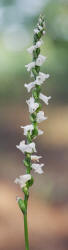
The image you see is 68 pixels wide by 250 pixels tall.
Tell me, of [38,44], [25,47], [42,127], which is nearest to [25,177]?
[38,44]

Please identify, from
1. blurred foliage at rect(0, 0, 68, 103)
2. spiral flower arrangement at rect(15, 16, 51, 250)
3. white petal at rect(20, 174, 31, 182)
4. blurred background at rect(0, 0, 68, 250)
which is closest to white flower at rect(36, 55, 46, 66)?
spiral flower arrangement at rect(15, 16, 51, 250)

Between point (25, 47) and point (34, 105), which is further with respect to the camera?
point (25, 47)

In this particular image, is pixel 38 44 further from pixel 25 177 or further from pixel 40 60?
pixel 25 177

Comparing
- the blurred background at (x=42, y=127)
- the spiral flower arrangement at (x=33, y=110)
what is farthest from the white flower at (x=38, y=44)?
the blurred background at (x=42, y=127)

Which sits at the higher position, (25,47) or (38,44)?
(25,47)

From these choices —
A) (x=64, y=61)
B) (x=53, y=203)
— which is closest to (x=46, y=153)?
(x=53, y=203)

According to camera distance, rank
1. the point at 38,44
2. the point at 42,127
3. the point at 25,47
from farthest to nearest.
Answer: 1. the point at 25,47
2. the point at 42,127
3. the point at 38,44

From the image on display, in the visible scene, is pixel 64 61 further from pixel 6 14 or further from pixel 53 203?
pixel 53 203

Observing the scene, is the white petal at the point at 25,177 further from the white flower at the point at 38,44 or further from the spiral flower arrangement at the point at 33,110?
the white flower at the point at 38,44

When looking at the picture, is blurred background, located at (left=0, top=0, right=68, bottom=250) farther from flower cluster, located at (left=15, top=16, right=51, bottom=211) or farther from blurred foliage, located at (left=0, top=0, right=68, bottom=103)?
flower cluster, located at (left=15, top=16, right=51, bottom=211)
